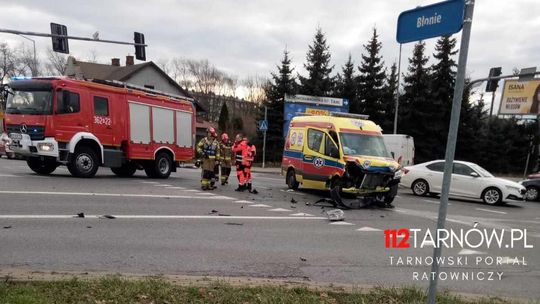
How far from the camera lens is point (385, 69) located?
41.8 meters

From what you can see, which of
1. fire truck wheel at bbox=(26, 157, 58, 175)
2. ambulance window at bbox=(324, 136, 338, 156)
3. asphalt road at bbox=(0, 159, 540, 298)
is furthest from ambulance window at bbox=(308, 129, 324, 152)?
fire truck wheel at bbox=(26, 157, 58, 175)

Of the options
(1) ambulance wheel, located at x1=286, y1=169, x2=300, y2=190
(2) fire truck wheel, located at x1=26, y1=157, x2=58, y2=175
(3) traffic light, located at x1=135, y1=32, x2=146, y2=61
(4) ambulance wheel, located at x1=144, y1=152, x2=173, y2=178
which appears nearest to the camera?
(2) fire truck wheel, located at x1=26, y1=157, x2=58, y2=175

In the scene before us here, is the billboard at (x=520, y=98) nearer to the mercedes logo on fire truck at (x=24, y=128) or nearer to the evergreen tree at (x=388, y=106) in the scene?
the evergreen tree at (x=388, y=106)

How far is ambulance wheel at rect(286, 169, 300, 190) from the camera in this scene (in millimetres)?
16150

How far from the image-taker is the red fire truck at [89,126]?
13984mm

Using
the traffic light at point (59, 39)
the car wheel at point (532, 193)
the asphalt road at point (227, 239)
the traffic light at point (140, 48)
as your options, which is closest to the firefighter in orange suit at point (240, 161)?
the asphalt road at point (227, 239)

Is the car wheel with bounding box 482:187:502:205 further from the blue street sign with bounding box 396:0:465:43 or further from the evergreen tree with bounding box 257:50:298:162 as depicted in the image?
the evergreen tree with bounding box 257:50:298:162

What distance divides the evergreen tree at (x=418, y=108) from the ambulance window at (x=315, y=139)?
27633 mm

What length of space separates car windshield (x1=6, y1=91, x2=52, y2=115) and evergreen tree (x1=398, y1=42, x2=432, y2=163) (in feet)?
108

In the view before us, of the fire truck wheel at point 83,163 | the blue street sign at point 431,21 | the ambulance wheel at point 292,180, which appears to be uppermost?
the blue street sign at point 431,21

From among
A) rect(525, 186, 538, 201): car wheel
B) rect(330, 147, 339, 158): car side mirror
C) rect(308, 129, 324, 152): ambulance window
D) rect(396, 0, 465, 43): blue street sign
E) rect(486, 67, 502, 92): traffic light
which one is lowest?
rect(525, 186, 538, 201): car wheel

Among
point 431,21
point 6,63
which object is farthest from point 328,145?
point 6,63

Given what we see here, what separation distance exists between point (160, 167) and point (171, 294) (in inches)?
532

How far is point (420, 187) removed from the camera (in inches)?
711
